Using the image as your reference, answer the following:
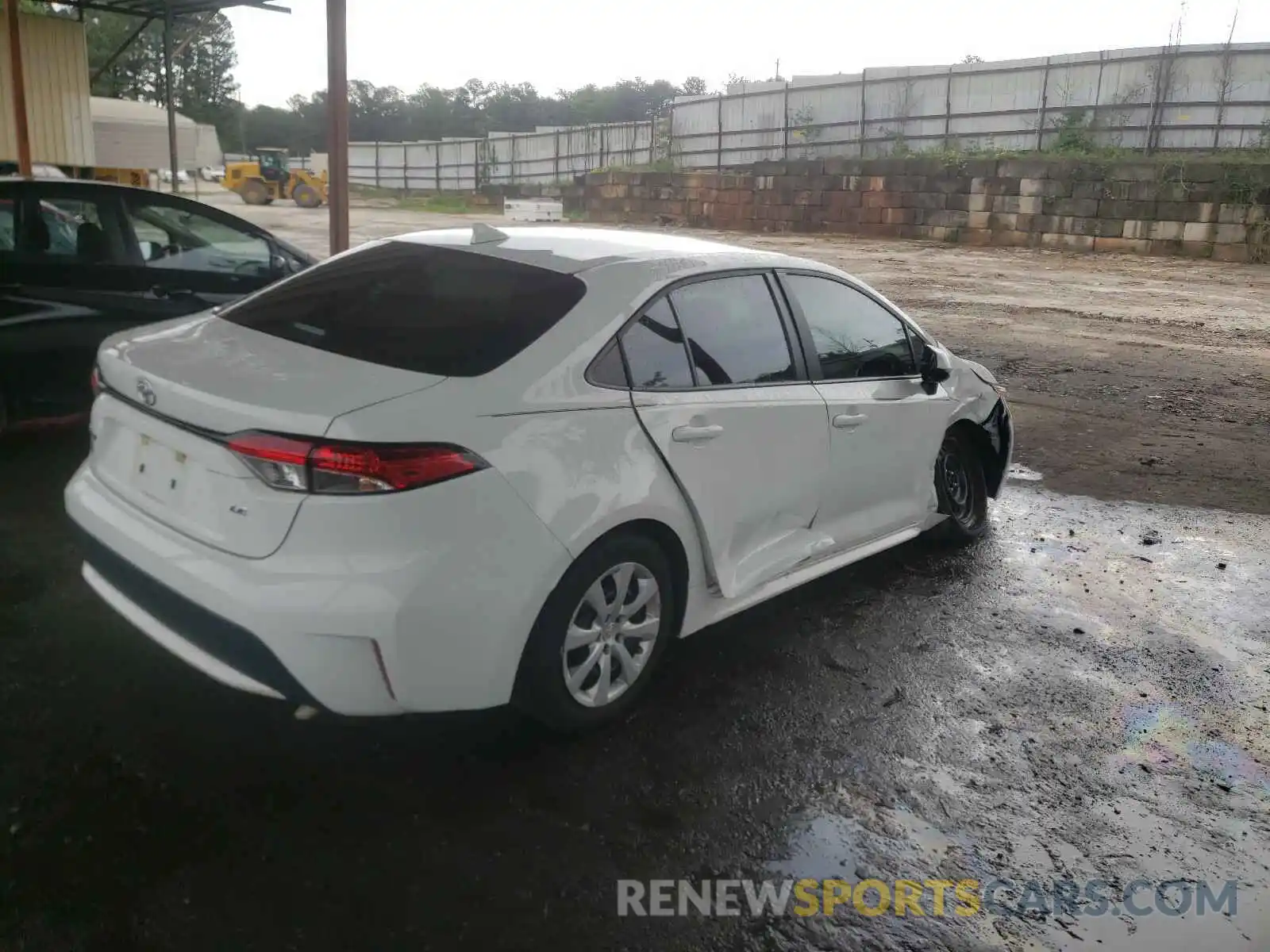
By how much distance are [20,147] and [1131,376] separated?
12607 millimetres

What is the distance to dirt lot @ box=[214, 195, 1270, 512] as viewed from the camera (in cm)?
686

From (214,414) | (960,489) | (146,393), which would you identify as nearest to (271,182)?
(960,489)

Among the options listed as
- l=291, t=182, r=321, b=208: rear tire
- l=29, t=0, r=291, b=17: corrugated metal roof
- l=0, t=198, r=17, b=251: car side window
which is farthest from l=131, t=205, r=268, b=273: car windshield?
l=291, t=182, r=321, b=208: rear tire

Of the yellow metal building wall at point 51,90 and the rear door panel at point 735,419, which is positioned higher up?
the yellow metal building wall at point 51,90

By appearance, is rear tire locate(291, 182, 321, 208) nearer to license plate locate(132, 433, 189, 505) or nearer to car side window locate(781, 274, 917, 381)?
car side window locate(781, 274, 917, 381)

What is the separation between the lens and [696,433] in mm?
3375

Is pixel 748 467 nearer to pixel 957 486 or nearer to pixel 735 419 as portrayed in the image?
pixel 735 419

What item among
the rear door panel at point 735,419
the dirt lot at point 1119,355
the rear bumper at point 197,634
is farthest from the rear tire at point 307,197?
the rear bumper at point 197,634

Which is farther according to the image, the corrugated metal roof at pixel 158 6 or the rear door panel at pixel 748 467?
the corrugated metal roof at pixel 158 6

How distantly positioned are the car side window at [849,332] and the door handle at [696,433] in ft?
2.50

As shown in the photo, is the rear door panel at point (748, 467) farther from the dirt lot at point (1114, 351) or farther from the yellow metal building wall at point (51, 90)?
the yellow metal building wall at point (51, 90)

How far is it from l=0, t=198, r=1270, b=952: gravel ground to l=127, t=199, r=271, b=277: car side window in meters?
1.86

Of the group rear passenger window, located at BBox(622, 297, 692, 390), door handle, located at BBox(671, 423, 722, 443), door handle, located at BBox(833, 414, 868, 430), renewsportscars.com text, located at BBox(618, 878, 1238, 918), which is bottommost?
renewsportscars.com text, located at BBox(618, 878, 1238, 918)

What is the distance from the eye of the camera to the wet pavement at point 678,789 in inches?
99.0
